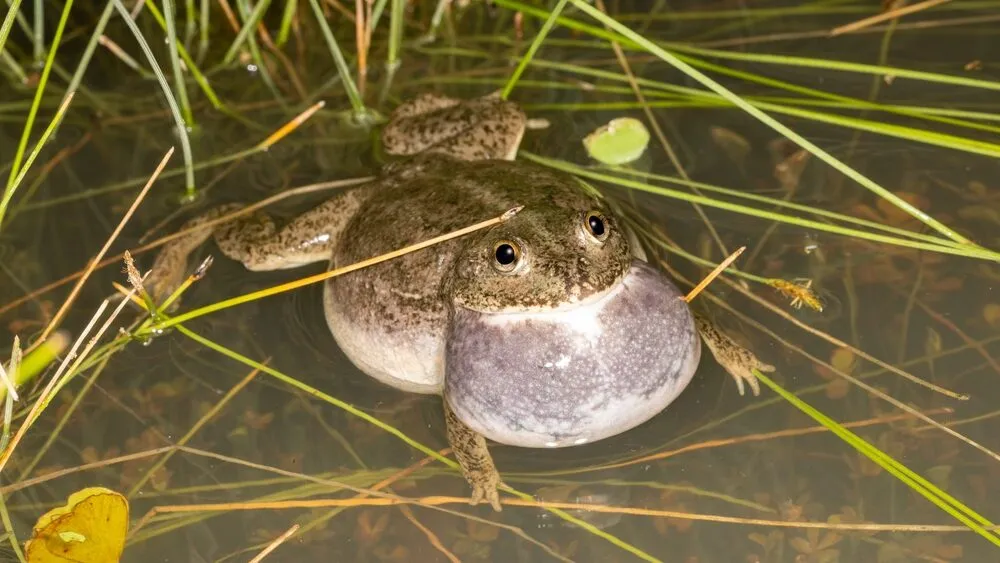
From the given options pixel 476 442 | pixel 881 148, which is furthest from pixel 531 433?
pixel 881 148

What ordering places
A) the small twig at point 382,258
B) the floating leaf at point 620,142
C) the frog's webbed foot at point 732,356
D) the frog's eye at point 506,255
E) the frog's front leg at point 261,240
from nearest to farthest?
the frog's eye at point 506,255, the small twig at point 382,258, the frog's webbed foot at point 732,356, the frog's front leg at point 261,240, the floating leaf at point 620,142

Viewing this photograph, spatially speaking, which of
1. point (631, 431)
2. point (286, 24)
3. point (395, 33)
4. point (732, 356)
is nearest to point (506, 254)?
point (631, 431)

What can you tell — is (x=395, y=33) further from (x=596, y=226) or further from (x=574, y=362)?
(x=574, y=362)

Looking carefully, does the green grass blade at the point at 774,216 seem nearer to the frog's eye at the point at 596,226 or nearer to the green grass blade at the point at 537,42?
the green grass blade at the point at 537,42

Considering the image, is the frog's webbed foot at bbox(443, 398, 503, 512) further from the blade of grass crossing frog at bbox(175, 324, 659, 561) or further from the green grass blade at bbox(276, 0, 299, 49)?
the green grass blade at bbox(276, 0, 299, 49)

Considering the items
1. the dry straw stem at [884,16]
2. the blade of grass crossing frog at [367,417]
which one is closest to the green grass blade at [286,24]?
the blade of grass crossing frog at [367,417]

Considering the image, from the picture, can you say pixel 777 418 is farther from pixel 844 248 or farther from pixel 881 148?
pixel 881 148

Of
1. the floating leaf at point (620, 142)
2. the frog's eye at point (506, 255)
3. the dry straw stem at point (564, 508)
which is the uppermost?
the frog's eye at point (506, 255)
